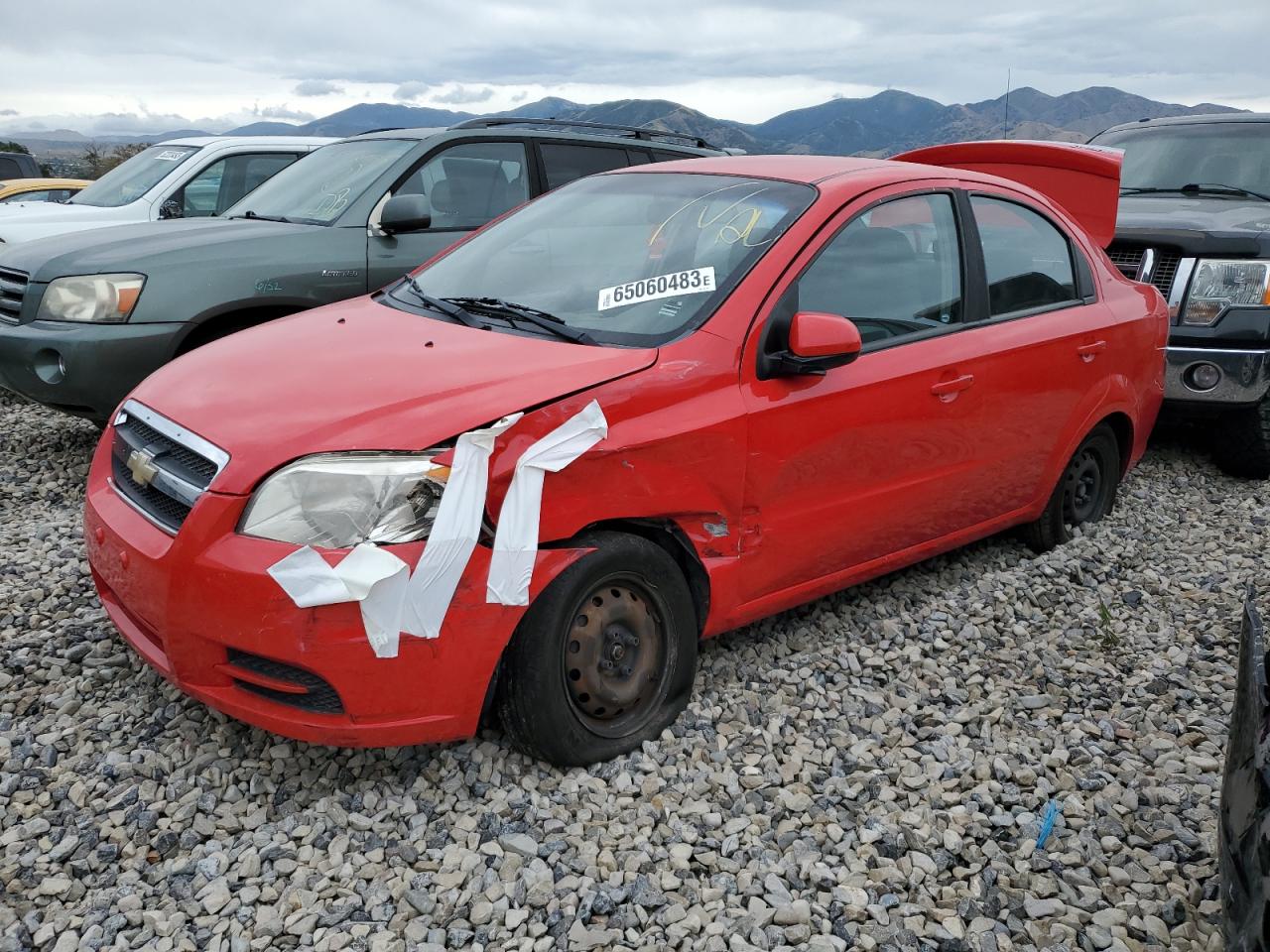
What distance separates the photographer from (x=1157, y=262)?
6.22 meters

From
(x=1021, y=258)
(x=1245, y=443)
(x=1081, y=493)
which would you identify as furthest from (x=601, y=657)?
(x=1245, y=443)

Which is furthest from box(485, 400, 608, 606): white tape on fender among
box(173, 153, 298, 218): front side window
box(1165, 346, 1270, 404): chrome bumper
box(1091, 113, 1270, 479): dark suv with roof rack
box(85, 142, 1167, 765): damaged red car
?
box(173, 153, 298, 218): front side window

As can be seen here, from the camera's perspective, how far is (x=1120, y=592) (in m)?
4.57

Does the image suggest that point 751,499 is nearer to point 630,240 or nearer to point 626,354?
point 626,354

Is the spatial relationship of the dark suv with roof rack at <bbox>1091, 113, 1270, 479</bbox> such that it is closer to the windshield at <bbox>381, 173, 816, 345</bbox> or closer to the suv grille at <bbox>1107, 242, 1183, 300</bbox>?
the suv grille at <bbox>1107, 242, 1183, 300</bbox>

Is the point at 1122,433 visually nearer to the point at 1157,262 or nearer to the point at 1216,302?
the point at 1216,302

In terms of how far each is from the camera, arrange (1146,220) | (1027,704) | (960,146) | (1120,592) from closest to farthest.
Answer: (1027,704) < (1120,592) < (960,146) < (1146,220)

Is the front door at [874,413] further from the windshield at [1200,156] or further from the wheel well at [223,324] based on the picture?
the windshield at [1200,156]

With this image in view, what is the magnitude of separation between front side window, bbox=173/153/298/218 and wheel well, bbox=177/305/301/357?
3265 mm

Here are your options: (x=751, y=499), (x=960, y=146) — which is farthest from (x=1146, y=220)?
(x=751, y=499)

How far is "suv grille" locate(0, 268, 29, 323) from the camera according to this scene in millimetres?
5465

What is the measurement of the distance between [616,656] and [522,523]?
0.59m

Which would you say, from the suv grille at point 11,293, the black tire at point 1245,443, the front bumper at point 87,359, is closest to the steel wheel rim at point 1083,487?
the black tire at point 1245,443

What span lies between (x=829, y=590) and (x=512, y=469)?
1508mm
